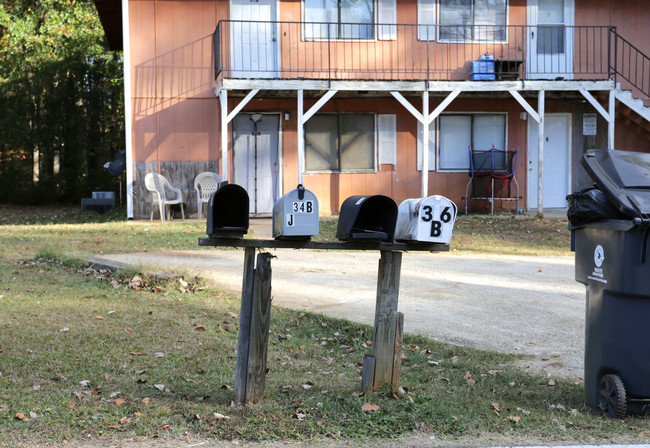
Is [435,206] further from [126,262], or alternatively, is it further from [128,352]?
[126,262]

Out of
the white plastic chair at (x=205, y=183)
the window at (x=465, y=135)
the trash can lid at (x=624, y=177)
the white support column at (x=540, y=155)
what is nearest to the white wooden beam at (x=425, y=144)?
Answer: the window at (x=465, y=135)

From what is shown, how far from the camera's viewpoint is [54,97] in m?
27.4

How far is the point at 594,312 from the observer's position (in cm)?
455

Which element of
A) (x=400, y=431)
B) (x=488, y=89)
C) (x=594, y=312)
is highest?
(x=488, y=89)

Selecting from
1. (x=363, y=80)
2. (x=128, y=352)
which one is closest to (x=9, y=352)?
(x=128, y=352)

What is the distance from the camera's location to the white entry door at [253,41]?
17.5 meters

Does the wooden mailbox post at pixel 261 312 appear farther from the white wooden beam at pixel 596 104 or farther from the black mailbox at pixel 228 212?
the white wooden beam at pixel 596 104

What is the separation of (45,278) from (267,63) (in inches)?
391

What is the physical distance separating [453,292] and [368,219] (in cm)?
438

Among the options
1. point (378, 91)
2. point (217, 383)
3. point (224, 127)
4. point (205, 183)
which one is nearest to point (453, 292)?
point (217, 383)

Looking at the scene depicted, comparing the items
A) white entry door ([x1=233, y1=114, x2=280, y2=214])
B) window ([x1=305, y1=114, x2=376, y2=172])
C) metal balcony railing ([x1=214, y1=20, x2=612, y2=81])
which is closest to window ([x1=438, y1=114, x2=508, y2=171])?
metal balcony railing ([x1=214, y1=20, x2=612, y2=81])

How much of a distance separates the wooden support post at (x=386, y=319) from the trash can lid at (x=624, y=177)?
130 cm

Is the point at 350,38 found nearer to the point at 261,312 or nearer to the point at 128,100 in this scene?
the point at 128,100

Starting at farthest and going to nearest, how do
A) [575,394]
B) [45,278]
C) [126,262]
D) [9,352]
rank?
[126,262] → [45,278] → [9,352] → [575,394]
